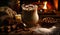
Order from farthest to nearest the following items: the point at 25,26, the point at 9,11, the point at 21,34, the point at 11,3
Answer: the point at 11,3
the point at 9,11
the point at 25,26
the point at 21,34

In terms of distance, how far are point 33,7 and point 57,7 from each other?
2.79 feet

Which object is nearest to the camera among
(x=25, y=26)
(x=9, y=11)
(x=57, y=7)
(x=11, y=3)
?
(x=25, y=26)

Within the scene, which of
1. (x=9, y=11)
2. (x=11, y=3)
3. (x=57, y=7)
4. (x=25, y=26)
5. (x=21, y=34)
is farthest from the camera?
(x=57, y=7)

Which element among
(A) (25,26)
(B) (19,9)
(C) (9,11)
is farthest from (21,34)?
(B) (19,9)

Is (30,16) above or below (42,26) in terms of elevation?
above

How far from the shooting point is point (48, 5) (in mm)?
2900

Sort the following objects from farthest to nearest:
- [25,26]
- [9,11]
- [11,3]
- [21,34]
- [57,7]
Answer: [57,7] → [11,3] → [9,11] → [25,26] → [21,34]

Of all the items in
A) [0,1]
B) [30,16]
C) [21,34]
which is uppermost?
[0,1]

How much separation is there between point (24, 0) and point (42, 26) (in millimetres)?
874

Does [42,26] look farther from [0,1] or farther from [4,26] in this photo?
[0,1]

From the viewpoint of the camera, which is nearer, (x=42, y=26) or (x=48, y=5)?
(x=42, y=26)

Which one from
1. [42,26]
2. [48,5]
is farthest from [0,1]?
[42,26]

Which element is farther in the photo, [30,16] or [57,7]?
[57,7]

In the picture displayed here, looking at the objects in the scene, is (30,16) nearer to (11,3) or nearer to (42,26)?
(42,26)
